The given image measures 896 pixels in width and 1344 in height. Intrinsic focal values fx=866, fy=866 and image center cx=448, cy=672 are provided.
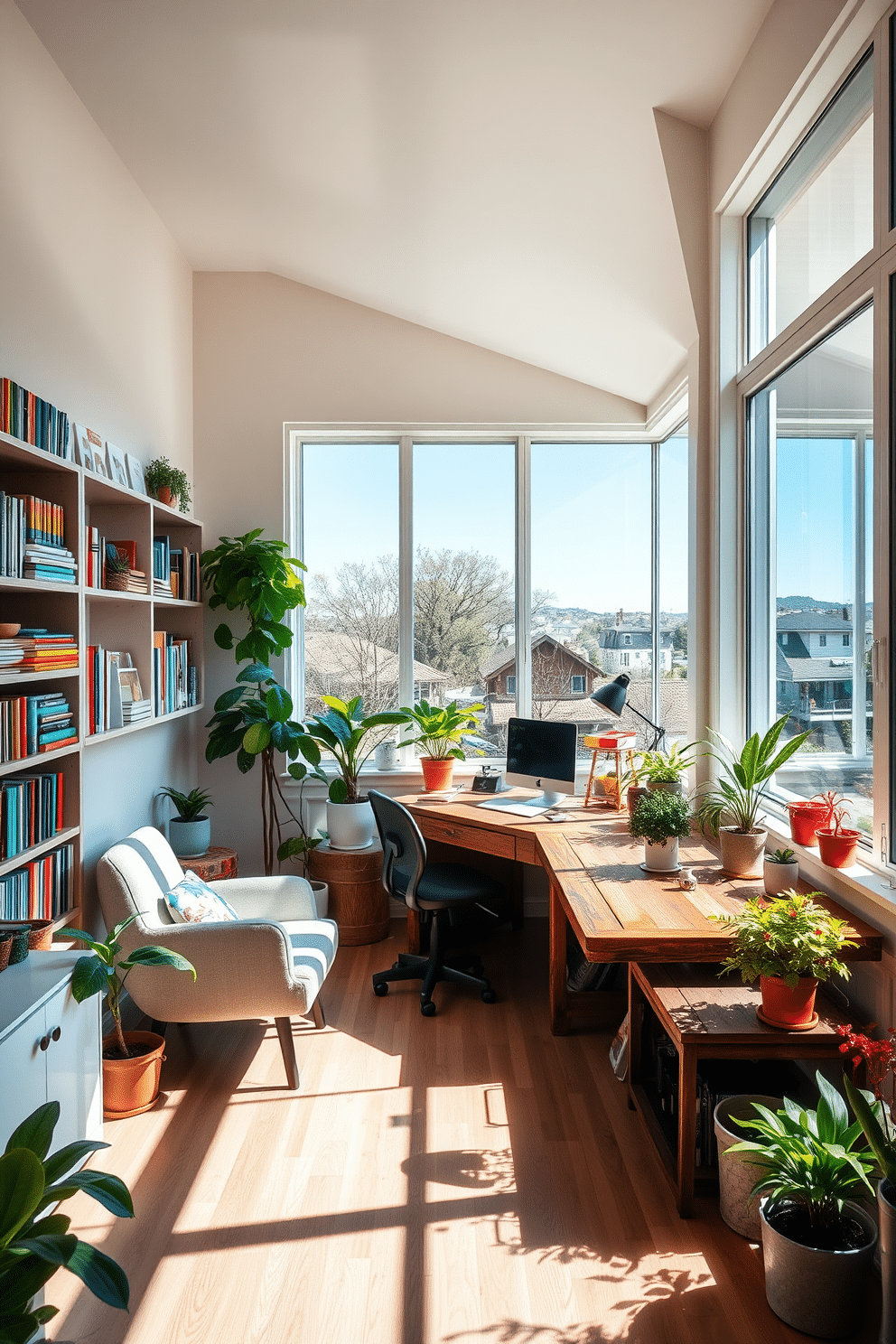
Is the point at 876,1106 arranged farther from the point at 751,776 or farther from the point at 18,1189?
the point at 18,1189

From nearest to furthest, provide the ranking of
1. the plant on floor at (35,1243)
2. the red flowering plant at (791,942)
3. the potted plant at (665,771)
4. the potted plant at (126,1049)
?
the plant on floor at (35,1243) → the red flowering plant at (791,942) → the potted plant at (126,1049) → the potted plant at (665,771)

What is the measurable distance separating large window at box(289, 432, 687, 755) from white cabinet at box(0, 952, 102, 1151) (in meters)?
2.51

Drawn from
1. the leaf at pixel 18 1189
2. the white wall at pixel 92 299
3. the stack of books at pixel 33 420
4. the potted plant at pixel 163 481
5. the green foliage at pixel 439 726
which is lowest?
the leaf at pixel 18 1189

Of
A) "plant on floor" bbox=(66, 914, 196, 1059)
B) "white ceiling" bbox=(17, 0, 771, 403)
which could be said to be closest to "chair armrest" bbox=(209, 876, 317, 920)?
"plant on floor" bbox=(66, 914, 196, 1059)

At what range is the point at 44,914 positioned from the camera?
2.60 metres

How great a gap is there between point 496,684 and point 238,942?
235cm

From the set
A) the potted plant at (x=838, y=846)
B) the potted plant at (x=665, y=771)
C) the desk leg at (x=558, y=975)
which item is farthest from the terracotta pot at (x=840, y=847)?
the desk leg at (x=558, y=975)

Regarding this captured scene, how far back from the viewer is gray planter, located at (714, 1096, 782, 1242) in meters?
2.06

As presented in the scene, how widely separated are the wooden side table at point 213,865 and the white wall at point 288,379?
71cm

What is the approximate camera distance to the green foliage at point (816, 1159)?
5.94 feet

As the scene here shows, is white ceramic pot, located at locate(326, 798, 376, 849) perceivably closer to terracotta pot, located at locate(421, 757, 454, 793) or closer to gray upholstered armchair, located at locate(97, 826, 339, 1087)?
terracotta pot, located at locate(421, 757, 454, 793)

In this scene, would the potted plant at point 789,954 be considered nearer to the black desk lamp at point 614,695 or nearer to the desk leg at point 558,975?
the desk leg at point 558,975

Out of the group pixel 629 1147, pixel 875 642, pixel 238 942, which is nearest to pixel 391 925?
pixel 238 942

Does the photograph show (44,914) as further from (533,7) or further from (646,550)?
(646,550)
